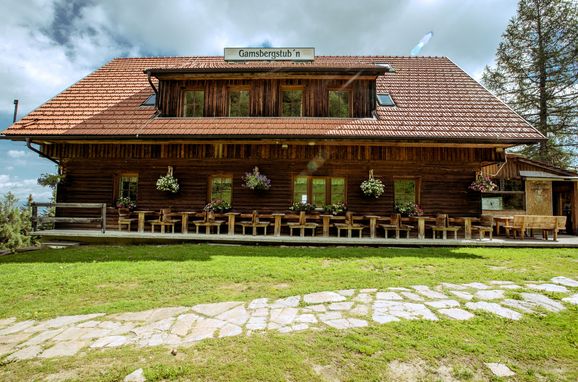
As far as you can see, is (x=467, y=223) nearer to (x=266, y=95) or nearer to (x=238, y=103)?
(x=266, y=95)

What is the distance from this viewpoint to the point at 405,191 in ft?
34.9

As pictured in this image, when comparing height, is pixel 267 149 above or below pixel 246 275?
above

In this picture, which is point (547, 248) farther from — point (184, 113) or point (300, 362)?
point (184, 113)

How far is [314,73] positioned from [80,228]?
10333mm

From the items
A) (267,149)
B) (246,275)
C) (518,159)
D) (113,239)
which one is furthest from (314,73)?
(518,159)

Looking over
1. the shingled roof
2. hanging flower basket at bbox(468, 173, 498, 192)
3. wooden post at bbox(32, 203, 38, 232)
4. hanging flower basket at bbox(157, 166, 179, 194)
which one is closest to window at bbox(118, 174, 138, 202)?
hanging flower basket at bbox(157, 166, 179, 194)

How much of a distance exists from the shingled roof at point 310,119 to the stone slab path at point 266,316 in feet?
20.4

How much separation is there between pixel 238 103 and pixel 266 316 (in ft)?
31.0

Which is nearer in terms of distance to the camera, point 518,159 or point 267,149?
point 267,149

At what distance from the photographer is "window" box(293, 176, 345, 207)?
417 inches

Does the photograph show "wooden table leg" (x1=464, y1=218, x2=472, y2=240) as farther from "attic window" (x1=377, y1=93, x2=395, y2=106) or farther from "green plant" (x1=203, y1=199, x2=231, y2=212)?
"green plant" (x1=203, y1=199, x2=231, y2=212)

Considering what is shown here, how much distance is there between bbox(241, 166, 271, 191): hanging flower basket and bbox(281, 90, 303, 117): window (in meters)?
2.70

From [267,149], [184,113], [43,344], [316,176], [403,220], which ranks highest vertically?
[184,113]

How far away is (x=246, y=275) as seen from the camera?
216 inches
